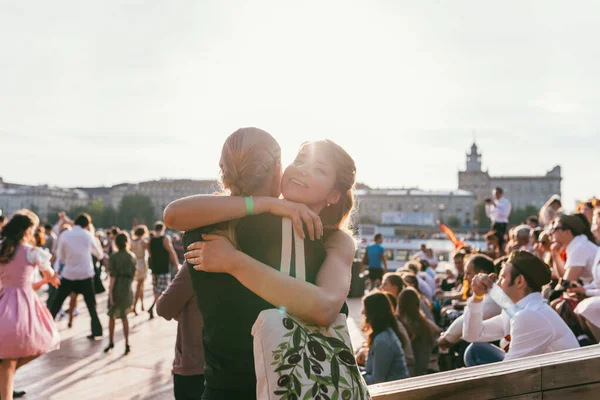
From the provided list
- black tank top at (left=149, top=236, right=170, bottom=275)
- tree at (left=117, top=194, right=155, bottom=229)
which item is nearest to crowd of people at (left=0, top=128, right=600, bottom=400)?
black tank top at (left=149, top=236, right=170, bottom=275)

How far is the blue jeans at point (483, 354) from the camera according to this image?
4090mm

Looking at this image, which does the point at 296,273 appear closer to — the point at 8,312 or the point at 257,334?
the point at 257,334

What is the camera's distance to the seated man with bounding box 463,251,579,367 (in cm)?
316

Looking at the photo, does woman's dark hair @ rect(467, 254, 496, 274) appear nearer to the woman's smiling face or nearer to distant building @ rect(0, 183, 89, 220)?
the woman's smiling face

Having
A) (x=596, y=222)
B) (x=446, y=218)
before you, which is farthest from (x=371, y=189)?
(x=596, y=222)

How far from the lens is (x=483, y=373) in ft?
7.45

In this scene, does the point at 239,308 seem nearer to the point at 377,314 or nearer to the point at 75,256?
the point at 377,314

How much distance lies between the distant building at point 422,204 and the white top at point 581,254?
106m

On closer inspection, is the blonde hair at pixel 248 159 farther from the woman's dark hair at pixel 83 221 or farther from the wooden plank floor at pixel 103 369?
the woman's dark hair at pixel 83 221

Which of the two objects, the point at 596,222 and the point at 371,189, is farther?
the point at 371,189

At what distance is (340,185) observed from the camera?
1747 millimetres

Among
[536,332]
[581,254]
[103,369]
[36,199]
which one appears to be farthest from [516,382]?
[36,199]

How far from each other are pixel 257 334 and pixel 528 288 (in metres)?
2.51

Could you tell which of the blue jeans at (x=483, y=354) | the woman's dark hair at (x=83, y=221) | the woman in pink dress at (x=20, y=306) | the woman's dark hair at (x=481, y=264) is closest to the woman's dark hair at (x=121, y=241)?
the woman's dark hair at (x=83, y=221)
